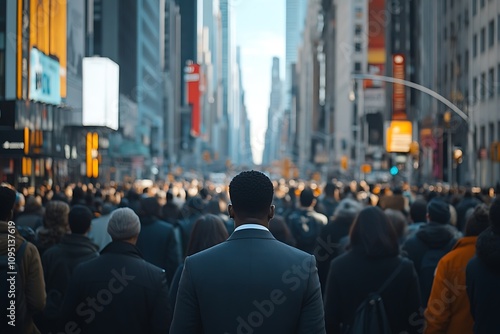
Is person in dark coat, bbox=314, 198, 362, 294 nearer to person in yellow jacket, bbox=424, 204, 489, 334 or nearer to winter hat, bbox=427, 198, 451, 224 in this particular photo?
winter hat, bbox=427, 198, 451, 224

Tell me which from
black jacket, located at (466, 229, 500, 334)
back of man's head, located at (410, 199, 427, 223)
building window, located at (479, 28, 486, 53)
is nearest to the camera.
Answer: black jacket, located at (466, 229, 500, 334)

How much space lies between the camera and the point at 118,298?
677 centimetres

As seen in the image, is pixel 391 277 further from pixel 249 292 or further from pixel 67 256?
pixel 67 256

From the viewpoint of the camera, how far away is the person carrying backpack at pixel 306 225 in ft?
42.3

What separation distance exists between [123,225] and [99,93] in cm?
6123

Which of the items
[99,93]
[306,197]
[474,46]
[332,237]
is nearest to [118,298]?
[332,237]

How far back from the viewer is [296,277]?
463cm

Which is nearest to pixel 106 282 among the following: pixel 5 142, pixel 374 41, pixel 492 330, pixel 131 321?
pixel 131 321

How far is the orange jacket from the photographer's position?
7.09 metres

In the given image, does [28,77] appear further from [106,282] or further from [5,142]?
[106,282]

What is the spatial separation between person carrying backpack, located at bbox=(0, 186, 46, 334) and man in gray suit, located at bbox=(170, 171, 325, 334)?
2783 mm

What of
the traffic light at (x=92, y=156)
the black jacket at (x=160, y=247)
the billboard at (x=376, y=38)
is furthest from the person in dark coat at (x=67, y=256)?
the billboard at (x=376, y=38)

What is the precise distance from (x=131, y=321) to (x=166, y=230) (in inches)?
169

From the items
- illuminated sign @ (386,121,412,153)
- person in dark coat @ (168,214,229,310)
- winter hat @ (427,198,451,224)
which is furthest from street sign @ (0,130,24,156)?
illuminated sign @ (386,121,412,153)
